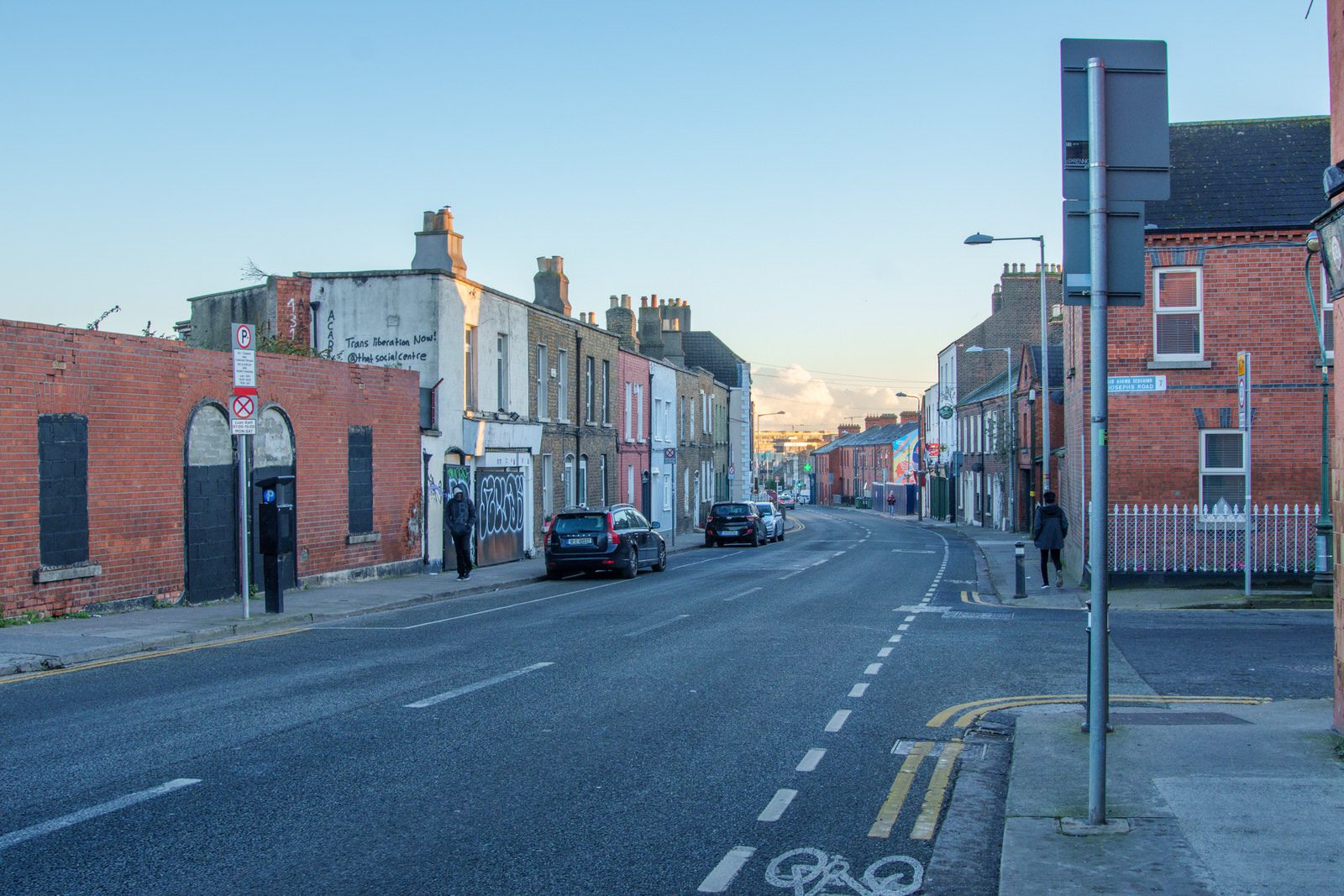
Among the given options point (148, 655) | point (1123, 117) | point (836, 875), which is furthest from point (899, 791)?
point (148, 655)

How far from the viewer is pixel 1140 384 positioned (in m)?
21.0

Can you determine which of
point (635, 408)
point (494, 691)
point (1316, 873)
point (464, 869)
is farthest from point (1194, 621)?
point (635, 408)

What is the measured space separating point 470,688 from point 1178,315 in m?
16.2

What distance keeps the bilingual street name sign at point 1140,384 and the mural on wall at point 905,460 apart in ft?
215

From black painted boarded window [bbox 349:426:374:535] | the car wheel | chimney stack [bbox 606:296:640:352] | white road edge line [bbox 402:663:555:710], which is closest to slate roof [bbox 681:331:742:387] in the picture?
chimney stack [bbox 606:296:640:352]

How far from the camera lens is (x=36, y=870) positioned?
5199 millimetres

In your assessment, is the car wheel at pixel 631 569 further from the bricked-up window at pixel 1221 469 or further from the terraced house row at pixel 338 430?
the bricked-up window at pixel 1221 469

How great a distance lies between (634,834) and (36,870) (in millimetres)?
2765

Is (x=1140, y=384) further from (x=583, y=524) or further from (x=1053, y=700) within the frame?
(x=1053, y=700)

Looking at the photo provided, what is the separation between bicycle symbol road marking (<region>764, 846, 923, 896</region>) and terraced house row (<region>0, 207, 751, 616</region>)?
39.4 ft

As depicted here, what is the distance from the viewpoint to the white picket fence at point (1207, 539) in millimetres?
20375

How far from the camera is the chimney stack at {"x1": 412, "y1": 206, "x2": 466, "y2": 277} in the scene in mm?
26953

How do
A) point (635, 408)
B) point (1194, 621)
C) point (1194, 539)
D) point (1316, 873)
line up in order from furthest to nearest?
point (635, 408), point (1194, 539), point (1194, 621), point (1316, 873)

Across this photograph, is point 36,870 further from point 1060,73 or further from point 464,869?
point 1060,73
